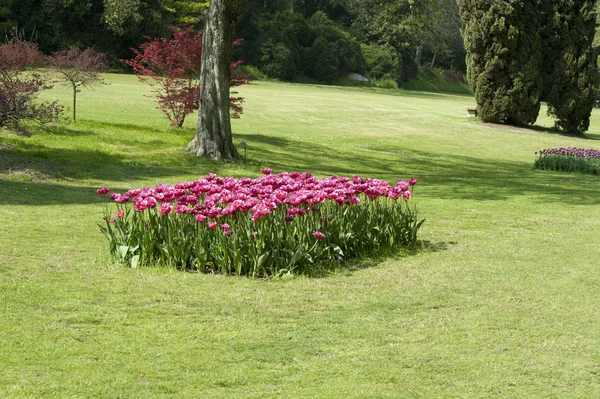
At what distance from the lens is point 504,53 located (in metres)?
33.0

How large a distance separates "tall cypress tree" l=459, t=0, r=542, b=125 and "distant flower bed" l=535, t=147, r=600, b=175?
10.4 metres

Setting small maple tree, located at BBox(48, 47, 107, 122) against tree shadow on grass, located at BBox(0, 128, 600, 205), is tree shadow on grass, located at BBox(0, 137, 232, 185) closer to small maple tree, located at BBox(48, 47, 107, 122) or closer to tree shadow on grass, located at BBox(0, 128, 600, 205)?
tree shadow on grass, located at BBox(0, 128, 600, 205)

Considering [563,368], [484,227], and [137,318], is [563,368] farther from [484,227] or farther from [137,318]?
[484,227]

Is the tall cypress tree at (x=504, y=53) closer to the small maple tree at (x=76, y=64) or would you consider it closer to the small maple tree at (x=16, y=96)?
the small maple tree at (x=76, y=64)

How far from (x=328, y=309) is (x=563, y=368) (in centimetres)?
227

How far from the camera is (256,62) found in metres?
57.6

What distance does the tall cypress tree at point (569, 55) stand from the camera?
34438mm

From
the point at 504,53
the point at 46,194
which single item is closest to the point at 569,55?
the point at 504,53

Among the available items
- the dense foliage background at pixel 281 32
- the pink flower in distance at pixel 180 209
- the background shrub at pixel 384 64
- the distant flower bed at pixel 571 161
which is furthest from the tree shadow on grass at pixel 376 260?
the background shrub at pixel 384 64

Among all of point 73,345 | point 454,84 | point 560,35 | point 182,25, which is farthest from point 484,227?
point 454,84

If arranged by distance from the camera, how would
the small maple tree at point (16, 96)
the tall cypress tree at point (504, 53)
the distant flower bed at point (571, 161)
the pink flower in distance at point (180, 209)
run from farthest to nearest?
1. the tall cypress tree at point (504, 53)
2. the distant flower bed at point (571, 161)
3. the small maple tree at point (16, 96)
4. the pink flower in distance at point (180, 209)

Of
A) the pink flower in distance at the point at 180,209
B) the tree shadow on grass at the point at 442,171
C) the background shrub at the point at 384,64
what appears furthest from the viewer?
the background shrub at the point at 384,64

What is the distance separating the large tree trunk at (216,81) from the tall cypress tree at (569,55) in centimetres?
2048

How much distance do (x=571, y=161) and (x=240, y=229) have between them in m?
16.8
